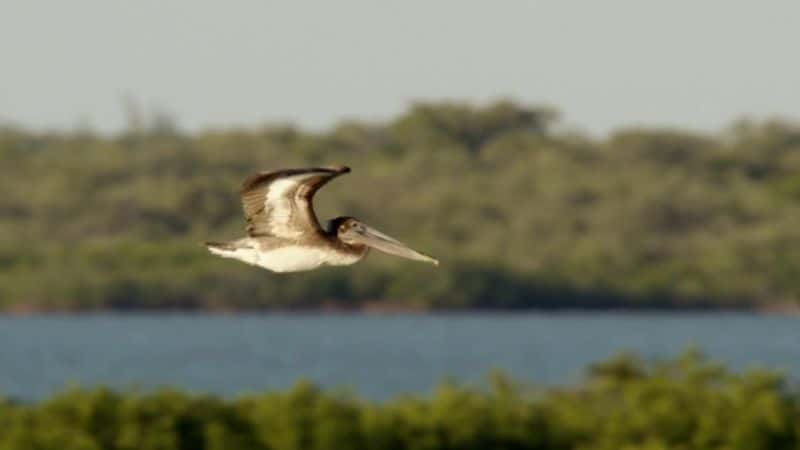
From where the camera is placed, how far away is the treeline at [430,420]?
1981 cm

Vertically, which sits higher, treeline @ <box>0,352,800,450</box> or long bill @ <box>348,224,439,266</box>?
long bill @ <box>348,224,439,266</box>

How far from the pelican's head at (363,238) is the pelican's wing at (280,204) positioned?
322 millimetres

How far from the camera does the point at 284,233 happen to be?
11.3 m

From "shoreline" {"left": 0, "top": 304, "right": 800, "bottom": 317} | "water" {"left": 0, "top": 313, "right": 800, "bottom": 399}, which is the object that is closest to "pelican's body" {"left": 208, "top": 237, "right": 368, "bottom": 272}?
"water" {"left": 0, "top": 313, "right": 800, "bottom": 399}

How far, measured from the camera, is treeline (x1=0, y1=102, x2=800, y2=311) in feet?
246

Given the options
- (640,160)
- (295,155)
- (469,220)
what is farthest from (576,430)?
(640,160)

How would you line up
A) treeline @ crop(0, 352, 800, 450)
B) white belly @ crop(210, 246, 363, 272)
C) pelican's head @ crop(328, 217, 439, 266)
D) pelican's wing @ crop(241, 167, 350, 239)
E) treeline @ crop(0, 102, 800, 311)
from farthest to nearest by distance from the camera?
treeline @ crop(0, 102, 800, 311) → treeline @ crop(0, 352, 800, 450) → pelican's head @ crop(328, 217, 439, 266) → white belly @ crop(210, 246, 363, 272) → pelican's wing @ crop(241, 167, 350, 239)

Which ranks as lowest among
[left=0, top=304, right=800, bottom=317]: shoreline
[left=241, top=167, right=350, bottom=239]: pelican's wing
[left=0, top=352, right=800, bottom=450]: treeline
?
[left=0, top=352, right=800, bottom=450]: treeline

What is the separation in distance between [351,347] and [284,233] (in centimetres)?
6835

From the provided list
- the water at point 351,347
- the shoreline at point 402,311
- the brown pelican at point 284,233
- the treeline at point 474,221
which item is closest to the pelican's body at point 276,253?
the brown pelican at point 284,233

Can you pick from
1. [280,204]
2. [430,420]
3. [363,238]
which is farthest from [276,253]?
[430,420]

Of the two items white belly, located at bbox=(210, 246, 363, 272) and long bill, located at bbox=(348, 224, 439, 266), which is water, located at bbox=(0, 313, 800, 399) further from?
white belly, located at bbox=(210, 246, 363, 272)

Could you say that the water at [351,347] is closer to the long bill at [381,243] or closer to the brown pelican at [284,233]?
the long bill at [381,243]

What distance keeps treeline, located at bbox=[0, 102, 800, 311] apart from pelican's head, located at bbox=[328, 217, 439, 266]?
5591 centimetres
